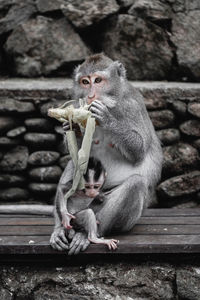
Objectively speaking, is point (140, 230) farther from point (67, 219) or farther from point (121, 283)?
point (67, 219)

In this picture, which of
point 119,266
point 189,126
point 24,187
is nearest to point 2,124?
point 24,187

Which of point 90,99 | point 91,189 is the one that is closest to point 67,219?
point 91,189

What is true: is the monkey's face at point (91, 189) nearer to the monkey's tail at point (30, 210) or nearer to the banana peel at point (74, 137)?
the banana peel at point (74, 137)

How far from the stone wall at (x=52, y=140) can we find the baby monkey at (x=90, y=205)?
50.3 inches

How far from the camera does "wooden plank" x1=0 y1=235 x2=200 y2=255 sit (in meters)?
3.66

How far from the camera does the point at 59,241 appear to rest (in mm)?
3684

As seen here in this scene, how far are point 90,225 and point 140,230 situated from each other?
54 centimetres

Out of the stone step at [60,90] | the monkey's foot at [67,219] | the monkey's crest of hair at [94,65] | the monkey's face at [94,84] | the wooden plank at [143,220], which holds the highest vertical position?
the monkey's crest of hair at [94,65]

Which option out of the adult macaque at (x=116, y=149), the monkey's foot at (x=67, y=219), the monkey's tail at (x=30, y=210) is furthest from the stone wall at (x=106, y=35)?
the monkey's foot at (x=67, y=219)

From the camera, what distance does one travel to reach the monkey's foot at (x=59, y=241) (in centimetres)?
367

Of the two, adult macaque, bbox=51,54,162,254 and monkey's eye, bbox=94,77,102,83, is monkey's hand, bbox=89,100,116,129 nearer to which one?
adult macaque, bbox=51,54,162,254

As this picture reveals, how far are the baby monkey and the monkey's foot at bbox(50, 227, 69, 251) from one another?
7 centimetres

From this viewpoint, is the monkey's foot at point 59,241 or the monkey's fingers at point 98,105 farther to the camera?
the monkey's fingers at point 98,105

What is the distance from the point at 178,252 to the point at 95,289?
59 centimetres
